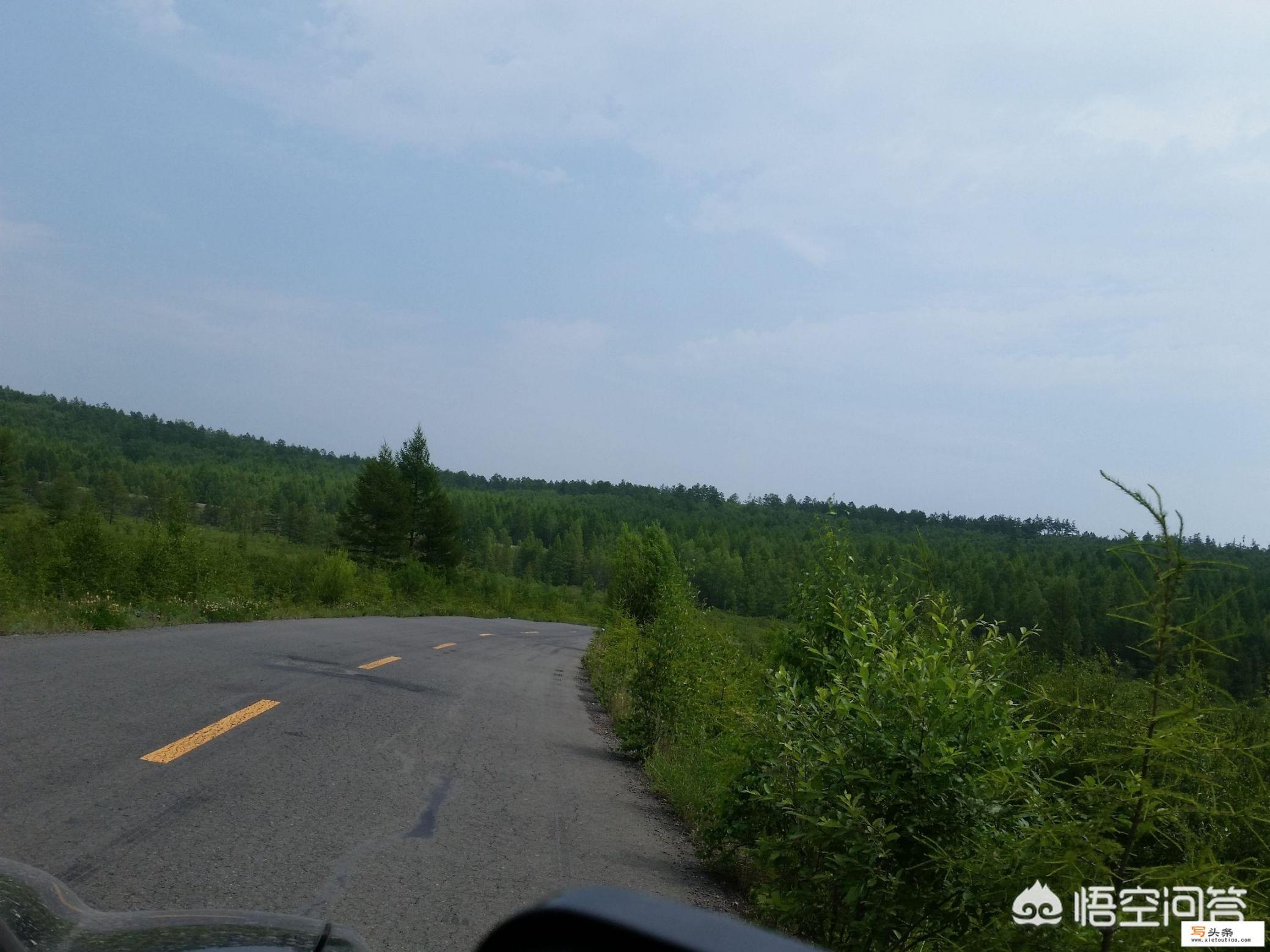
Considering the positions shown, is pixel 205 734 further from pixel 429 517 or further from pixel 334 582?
pixel 429 517

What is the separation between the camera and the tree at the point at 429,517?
65.0 m

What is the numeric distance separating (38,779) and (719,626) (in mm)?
10546

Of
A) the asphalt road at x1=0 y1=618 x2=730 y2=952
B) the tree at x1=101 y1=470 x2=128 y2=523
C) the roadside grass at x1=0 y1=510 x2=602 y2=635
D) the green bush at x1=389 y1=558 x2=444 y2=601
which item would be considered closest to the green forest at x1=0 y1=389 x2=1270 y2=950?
the roadside grass at x1=0 y1=510 x2=602 y2=635

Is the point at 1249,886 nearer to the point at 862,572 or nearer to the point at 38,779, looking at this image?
the point at 862,572

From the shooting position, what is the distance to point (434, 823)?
5.95 meters

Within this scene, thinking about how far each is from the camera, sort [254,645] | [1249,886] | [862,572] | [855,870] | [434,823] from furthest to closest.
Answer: [254,645]
[862,572]
[434,823]
[855,870]
[1249,886]

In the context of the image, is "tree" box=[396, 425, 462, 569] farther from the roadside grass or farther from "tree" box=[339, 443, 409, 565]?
the roadside grass

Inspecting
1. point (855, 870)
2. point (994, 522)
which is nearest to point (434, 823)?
point (855, 870)

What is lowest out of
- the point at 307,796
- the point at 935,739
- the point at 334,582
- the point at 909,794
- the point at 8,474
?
the point at 334,582

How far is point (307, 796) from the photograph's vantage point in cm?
603

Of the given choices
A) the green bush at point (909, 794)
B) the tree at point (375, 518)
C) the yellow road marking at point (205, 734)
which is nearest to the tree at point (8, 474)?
the tree at point (375, 518)

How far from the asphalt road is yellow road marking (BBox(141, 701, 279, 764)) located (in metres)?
0.03

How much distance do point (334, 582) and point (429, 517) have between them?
26508 mm

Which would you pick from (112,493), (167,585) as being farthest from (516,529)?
(167,585)
